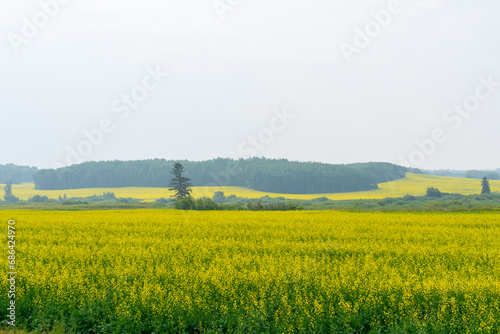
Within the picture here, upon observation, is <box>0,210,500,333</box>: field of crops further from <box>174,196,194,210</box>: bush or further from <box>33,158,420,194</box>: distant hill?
<box>33,158,420,194</box>: distant hill

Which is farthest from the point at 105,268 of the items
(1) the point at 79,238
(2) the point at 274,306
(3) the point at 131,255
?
(1) the point at 79,238

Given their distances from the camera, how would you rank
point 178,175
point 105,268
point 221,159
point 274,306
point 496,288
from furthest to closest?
point 221,159
point 178,175
point 105,268
point 496,288
point 274,306

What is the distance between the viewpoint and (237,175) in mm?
133375

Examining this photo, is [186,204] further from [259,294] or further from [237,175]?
[237,175]

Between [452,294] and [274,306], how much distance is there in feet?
13.4

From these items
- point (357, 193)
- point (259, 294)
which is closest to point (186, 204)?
point (259, 294)

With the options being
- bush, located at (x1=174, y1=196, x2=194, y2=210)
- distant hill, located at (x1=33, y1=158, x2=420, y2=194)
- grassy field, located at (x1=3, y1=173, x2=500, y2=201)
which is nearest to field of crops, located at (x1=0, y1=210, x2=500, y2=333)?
bush, located at (x1=174, y1=196, x2=194, y2=210)

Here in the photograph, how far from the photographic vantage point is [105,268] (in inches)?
460

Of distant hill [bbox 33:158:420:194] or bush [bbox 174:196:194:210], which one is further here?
distant hill [bbox 33:158:420:194]

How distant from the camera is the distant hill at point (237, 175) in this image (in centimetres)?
12150

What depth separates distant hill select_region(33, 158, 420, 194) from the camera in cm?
12150

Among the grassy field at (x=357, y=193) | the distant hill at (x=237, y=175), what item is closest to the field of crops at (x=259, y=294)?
the grassy field at (x=357, y=193)

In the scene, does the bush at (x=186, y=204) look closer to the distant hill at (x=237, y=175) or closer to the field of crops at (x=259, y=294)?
the field of crops at (x=259, y=294)

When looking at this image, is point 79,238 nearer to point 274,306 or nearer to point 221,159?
point 274,306
